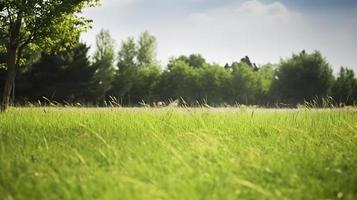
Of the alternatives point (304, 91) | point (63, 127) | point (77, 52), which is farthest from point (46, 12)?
point (304, 91)

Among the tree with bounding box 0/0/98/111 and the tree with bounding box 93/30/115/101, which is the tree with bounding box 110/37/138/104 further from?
the tree with bounding box 0/0/98/111

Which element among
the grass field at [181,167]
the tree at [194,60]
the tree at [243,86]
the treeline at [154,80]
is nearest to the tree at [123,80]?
the treeline at [154,80]

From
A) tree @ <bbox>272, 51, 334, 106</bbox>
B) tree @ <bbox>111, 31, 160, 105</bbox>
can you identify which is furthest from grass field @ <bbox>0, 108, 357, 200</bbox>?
tree @ <bbox>272, 51, 334, 106</bbox>

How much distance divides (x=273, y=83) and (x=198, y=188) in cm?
5931

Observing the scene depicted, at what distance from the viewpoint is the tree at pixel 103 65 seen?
49.2m

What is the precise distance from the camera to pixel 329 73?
5962cm

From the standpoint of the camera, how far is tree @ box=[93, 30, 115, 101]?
49.2 metres

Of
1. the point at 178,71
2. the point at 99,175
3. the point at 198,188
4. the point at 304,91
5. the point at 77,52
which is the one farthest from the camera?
the point at 178,71

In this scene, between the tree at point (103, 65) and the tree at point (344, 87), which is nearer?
the tree at point (103, 65)

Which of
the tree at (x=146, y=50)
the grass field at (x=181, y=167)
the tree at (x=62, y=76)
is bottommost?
the grass field at (x=181, y=167)

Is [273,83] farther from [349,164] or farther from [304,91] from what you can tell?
[349,164]

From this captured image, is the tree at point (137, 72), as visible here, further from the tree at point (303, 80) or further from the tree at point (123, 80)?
the tree at point (303, 80)

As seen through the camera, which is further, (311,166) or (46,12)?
(46,12)

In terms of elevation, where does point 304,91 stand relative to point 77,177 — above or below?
above
